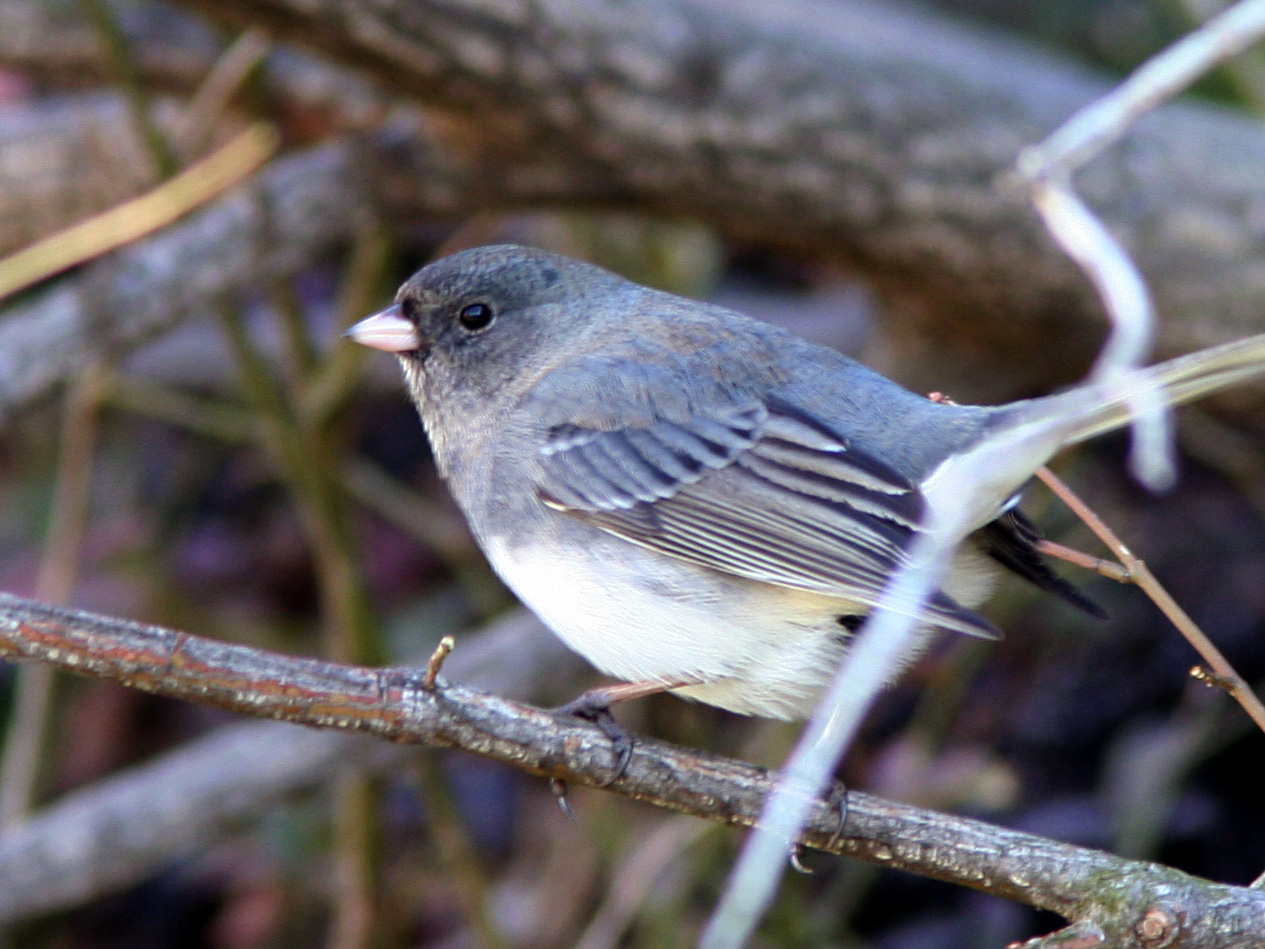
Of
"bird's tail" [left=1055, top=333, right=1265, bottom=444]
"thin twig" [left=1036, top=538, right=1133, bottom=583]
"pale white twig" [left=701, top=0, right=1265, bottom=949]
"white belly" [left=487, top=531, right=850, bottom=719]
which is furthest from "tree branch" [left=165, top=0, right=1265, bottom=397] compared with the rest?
"pale white twig" [left=701, top=0, right=1265, bottom=949]

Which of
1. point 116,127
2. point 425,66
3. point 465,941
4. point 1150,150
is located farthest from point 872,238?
point 465,941

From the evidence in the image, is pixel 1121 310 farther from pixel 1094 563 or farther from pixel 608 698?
pixel 608 698

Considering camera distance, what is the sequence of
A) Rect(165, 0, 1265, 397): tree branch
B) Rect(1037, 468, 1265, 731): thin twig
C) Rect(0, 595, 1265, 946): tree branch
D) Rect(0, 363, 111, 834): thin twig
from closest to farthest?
Rect(1037, 468, 1265, 731): thin twig → Rect(0, 595, 1265, 946): tree branch → Rect(165, 0, 1265, 397): tree branch → Rect(0, 363, 111, 834): thin twig

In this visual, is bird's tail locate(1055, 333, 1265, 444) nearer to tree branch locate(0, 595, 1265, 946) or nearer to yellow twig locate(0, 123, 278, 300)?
tree branch locate(0, 595, 1265, 946)

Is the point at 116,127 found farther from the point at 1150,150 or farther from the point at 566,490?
the point at 1150,150

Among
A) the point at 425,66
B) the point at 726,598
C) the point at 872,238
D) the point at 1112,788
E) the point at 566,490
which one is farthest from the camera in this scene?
the point at 1112,788

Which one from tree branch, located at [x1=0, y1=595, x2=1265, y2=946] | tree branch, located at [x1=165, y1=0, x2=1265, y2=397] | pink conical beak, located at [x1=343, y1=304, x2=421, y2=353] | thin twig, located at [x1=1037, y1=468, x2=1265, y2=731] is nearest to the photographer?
thin twig, located at [x1=1037, y1=468, x2=1265, y2=731]

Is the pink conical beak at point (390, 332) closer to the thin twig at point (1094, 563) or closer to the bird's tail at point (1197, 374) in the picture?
the thin twig at point (1094, 563)
